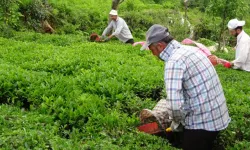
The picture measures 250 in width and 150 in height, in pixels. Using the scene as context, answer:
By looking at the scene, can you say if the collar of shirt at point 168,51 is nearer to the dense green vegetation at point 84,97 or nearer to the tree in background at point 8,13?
the dense green vegetation at point 84,97

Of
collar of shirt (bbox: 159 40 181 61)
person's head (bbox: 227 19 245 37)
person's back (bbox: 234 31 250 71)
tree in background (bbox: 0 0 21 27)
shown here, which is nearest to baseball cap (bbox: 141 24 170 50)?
collar of shirt (bbox: 159 40 181 61)

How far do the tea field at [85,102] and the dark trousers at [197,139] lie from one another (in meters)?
0.33

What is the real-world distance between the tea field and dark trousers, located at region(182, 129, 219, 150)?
33 centimetres

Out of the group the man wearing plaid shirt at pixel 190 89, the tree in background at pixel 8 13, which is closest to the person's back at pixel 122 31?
the tree in background at pixel 8 13

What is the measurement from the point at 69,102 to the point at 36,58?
361cm

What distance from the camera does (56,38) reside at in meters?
12.6

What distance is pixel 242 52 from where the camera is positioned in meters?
9.76

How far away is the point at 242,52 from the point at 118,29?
5.00 m

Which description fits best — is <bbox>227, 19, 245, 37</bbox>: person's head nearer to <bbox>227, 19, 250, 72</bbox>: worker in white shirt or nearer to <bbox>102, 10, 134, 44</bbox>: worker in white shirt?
<bbox>227, 19, 250, 72</bbox>: worker in white shirt

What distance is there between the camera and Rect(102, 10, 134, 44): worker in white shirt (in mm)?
13250

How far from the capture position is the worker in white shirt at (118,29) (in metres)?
13.2

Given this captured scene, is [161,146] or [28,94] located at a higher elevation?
[28,94]

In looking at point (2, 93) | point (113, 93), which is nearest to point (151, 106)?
point (113, 93)

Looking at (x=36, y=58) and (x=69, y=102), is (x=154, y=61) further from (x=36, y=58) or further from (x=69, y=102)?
(x=69, y=102)
